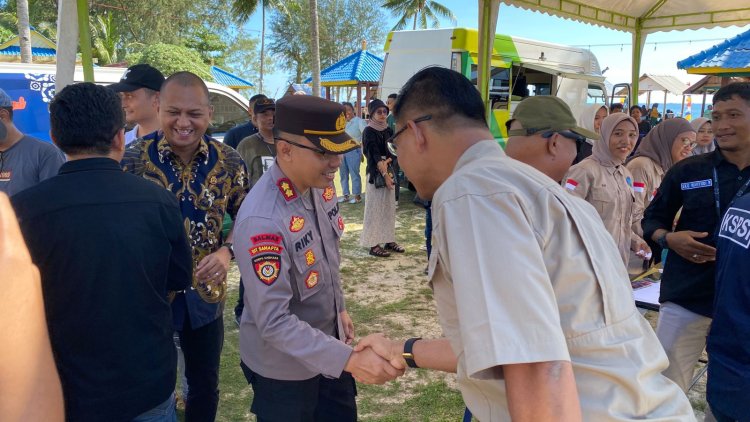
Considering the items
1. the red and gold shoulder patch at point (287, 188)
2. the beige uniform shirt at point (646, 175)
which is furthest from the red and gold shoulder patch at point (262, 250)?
the beige uniform shirt at point (646, 175)

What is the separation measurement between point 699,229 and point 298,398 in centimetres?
229

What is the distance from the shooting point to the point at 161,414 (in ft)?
5.68

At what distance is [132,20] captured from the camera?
29.4 metres

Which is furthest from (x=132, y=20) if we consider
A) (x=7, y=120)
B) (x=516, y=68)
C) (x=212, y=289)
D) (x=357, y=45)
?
(x=212, y=289)

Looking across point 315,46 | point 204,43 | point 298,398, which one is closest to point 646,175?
point 298,398

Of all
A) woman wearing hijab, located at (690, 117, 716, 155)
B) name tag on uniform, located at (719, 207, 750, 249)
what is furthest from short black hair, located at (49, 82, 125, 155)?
woman wearing hijab, located at (690, 117, 716, 155)

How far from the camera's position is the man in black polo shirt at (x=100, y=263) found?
4.79 feet

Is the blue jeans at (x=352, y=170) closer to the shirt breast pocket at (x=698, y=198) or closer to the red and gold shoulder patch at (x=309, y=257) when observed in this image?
the shirt breast pocket at (x=698, y=198)

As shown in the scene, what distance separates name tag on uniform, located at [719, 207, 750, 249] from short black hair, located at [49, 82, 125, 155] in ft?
7.25

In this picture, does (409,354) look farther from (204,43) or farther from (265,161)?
(204,43)

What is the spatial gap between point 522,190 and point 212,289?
6.21 ft

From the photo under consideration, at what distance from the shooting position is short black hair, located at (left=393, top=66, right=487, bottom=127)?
4.19 feet

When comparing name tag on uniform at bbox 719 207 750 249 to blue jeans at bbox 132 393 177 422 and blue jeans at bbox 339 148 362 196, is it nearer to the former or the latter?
blue jeans at bbox 132 393 177 422

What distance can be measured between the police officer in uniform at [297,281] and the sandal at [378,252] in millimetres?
4492
